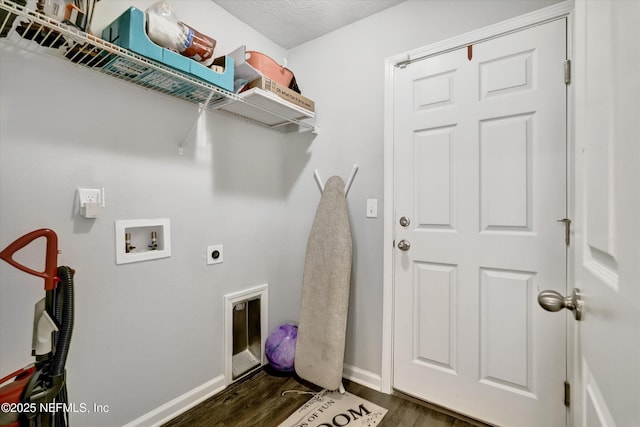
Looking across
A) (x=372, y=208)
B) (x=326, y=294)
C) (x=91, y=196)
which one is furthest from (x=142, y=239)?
(x=372, y=208)

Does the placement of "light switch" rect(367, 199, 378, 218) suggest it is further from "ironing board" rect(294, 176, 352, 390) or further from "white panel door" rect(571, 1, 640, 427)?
"white panel door" rect(571, 1, 640, 427)

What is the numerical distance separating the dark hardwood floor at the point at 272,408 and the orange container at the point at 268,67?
2.00m

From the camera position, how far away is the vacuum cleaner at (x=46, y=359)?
0.89 meters

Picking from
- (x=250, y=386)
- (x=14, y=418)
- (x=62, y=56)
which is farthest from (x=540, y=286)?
(x=62, y=56)

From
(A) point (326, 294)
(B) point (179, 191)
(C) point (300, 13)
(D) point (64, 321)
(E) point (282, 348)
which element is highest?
(C) point (300, 13)

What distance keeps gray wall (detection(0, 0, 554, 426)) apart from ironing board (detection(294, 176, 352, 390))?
0.48ft

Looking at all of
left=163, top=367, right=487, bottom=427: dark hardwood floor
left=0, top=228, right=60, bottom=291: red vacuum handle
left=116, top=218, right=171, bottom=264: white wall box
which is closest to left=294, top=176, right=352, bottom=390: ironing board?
left=163, top=367, right=487, bottom=427: dark hardwood floor

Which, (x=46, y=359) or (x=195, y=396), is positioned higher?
(x=46, y=359)

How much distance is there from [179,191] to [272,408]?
1386 mm

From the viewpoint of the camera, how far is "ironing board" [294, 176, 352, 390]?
1.79 metres

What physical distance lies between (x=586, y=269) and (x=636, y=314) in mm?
292

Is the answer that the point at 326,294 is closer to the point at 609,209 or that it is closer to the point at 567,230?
the point at 567,230

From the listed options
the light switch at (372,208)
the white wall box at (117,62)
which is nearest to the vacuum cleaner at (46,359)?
the white wall box at (117,62)

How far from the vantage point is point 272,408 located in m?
1.68
